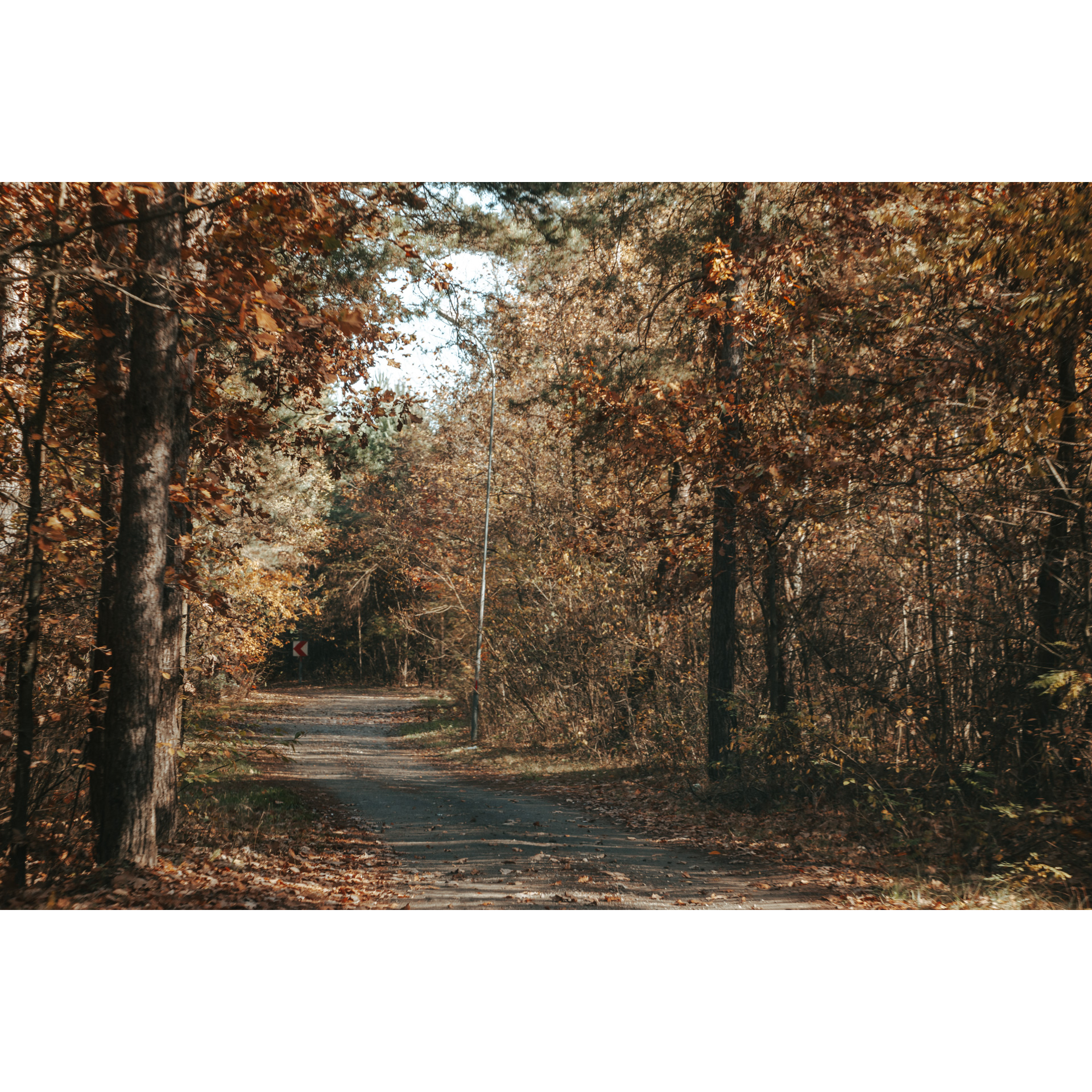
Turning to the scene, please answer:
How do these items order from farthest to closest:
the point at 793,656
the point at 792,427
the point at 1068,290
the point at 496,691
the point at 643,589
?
the point at 496,691
the point at 643,589
the point at 793,656
the point at 792,427
the point at 1068,290

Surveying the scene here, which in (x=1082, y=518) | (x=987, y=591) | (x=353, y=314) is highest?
(x=353, y=314)

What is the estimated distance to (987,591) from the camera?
859cm

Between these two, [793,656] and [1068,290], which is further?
[793,656]

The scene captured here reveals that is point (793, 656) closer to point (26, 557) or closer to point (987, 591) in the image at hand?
point (987, 591)

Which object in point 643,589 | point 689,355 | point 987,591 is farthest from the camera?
point 643,589

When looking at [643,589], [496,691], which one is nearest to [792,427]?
[643,589]

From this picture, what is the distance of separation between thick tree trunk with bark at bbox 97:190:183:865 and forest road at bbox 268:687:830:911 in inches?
84.9

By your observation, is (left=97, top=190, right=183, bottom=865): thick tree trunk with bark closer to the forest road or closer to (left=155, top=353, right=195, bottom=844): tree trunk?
(left=155, top=353, right=195, bottom=844): tree trunk

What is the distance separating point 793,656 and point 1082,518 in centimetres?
477

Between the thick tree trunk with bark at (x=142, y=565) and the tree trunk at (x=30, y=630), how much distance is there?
0.50 meters

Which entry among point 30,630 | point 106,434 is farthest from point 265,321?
point 106,434

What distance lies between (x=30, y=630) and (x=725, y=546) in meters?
8.29

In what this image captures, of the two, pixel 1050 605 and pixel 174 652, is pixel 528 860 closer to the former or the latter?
pixel 174 652

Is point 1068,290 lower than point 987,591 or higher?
higher
